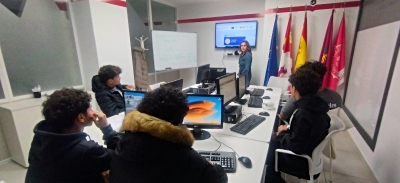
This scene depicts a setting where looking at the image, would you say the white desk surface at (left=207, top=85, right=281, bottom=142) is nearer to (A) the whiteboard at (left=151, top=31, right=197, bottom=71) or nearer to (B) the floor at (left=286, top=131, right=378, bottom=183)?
(B) the floor at (left=286, top=131, right=378, bottom=183)

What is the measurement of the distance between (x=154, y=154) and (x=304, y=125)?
3.71ft

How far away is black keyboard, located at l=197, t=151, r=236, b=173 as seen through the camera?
44.6 inches

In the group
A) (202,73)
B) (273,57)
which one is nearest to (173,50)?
(202,73)

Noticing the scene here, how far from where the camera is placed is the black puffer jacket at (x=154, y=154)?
2.40 ft

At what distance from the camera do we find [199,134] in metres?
1.58

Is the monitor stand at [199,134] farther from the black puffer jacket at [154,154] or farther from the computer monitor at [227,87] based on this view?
the black puffer jacket at [154,154]

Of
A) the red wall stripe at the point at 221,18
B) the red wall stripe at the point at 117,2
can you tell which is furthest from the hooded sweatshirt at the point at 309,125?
the red wall stripe at the point at 221,18

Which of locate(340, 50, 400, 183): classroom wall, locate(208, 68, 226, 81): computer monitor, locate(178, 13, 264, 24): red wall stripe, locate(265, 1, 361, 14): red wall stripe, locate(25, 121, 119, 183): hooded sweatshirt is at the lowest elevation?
locate(340, 50, 400, 183): classroom wall

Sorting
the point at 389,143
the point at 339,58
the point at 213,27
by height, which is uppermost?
the point at 213,27

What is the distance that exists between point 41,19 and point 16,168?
6.67ft

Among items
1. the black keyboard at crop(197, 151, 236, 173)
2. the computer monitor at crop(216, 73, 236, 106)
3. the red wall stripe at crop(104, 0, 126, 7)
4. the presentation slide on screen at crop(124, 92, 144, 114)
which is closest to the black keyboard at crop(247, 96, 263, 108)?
the computer monitor at crop(216, 73, 236, 106)

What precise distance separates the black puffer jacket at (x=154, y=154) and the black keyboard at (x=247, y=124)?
92cm

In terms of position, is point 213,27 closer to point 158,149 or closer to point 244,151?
point 244,151

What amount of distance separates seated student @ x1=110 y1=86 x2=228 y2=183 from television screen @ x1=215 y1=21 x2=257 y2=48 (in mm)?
4229
